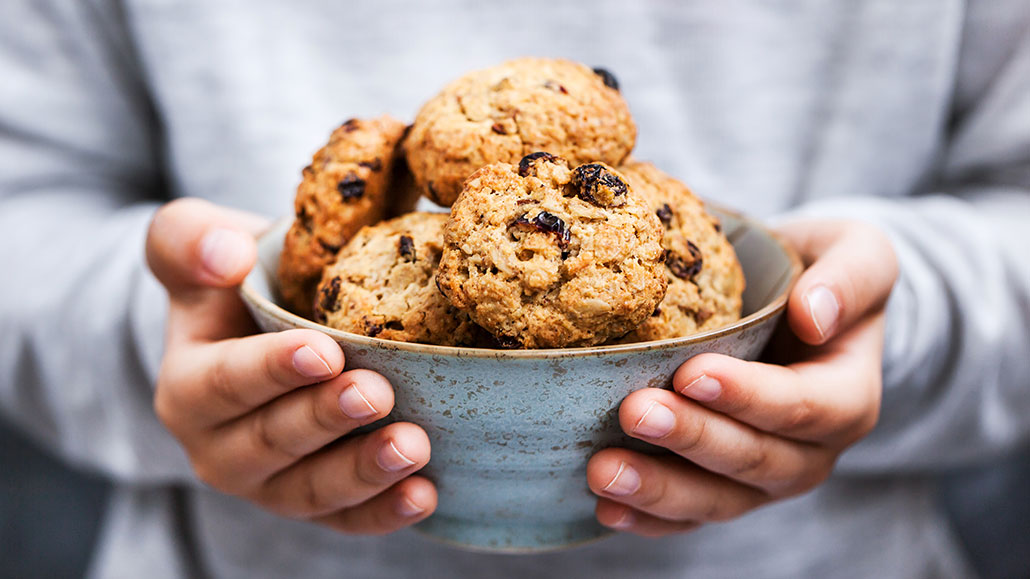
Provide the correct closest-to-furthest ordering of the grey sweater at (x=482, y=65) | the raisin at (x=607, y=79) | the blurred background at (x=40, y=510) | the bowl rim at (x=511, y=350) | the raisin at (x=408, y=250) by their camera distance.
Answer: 1. the bowl rim at (x=511, y=350)
2. the raisin at (x=408, y=250)
3. the raisin at (x=607, y=79)
4. the grey sweater at (x=482, y=65)
5. the blurred background at (x=40, y=510)

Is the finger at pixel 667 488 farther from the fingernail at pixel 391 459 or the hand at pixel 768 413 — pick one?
the fingernail at pixel 391 459

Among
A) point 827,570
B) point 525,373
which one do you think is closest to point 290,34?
point 525,373

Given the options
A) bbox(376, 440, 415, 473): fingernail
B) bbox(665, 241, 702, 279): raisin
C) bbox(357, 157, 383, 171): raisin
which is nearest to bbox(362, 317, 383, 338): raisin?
bbox(376, 440, 415, 473): fingernail

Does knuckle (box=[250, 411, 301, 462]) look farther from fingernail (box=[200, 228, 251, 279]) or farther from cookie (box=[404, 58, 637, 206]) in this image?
cookie (box=[404, 58, 637, 206])

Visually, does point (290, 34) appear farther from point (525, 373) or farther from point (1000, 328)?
point (1000, 328)

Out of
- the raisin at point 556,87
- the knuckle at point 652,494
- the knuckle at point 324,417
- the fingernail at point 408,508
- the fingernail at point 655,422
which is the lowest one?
the fingernail at point 408,508

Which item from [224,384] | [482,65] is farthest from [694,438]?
[482,65]

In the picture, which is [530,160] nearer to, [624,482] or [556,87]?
[556,87]

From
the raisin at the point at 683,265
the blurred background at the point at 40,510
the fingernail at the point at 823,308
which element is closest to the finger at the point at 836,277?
the fingernail at the point at 823,308
